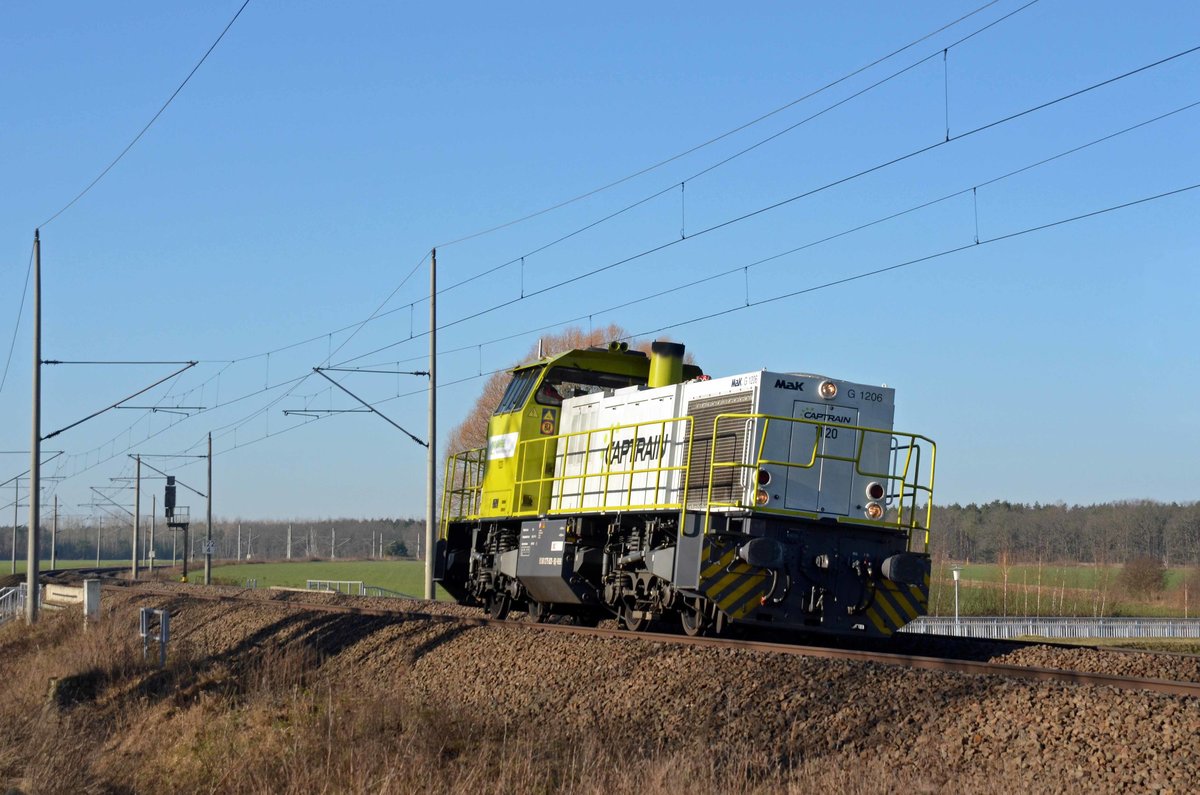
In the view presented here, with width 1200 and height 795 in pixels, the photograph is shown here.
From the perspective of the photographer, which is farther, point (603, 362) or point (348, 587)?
point (348, 587)

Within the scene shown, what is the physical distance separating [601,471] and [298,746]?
21.7 ft

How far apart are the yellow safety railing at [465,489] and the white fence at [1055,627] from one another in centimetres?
1738

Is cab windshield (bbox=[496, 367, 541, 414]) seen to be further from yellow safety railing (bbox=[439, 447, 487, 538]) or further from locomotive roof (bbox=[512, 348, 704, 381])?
yellow safety railing (bbox=[439, 447, 487, 538])

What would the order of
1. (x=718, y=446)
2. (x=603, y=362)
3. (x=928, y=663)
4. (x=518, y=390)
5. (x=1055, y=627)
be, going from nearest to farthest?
1. (x=928, y=663)
2. (x=718, y=446)
3. (x=603, y=362)
4. (x=518, y=390)
5. (x=1055, y=627)

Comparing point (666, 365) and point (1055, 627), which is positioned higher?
point (666, 365)

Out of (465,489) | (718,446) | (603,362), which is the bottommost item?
(465,489)

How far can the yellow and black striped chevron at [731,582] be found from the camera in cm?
1313

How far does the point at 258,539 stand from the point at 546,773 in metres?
173

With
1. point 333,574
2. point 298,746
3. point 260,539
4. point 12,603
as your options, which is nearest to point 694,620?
point 298,746

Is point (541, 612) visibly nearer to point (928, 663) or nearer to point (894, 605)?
point (894, 605)

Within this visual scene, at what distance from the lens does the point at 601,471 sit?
16.3 m

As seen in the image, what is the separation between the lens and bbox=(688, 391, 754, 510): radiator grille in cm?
1410

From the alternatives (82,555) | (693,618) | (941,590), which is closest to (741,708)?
(693,618)

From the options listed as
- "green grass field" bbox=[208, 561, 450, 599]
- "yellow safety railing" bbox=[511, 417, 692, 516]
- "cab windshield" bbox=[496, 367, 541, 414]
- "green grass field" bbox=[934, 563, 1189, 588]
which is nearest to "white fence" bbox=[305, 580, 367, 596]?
"green grass field" bbox=[208, 561, 450, 599]
